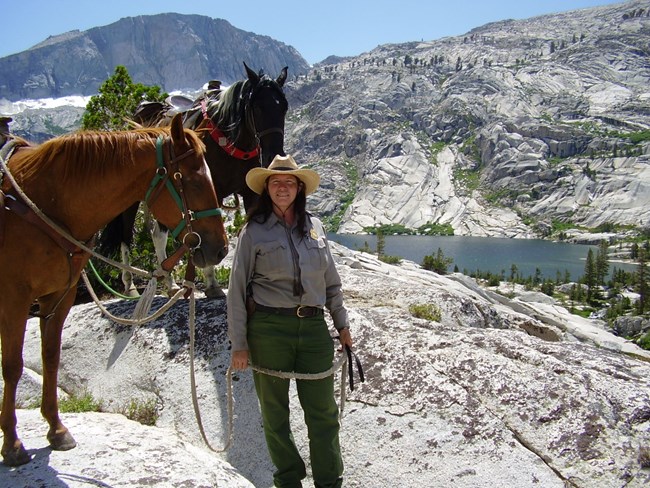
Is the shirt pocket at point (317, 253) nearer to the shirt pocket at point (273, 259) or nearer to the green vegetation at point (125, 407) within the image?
the shirt pocket at point (273, 259)

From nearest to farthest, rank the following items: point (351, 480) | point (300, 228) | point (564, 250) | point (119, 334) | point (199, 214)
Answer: point (199, 214), point (300, 228), point (351, 480), point (119, 334), point (564, 250)

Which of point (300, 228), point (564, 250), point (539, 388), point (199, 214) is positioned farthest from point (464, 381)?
point (564, 250)

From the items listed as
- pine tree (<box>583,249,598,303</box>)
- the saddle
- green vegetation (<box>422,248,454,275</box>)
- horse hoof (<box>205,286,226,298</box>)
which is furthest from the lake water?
horse hoof (<box>205,286,226,298</box>)

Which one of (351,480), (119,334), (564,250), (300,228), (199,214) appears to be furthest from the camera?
(564,250)

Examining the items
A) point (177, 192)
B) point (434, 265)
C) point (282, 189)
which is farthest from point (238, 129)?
point (434, 265)

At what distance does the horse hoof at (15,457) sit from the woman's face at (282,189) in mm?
2845

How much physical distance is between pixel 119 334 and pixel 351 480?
146 inches

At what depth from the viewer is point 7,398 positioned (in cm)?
368

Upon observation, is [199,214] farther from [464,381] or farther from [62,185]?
[464,381]

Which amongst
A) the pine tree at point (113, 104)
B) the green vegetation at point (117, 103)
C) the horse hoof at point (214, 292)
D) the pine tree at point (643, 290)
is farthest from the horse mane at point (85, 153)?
the pine tree at point (643, 290)

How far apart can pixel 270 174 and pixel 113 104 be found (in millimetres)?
10666

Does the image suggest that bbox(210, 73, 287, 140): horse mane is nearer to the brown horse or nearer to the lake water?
the brown horse

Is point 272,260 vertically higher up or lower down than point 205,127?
lower down

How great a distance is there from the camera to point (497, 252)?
156500 mm
